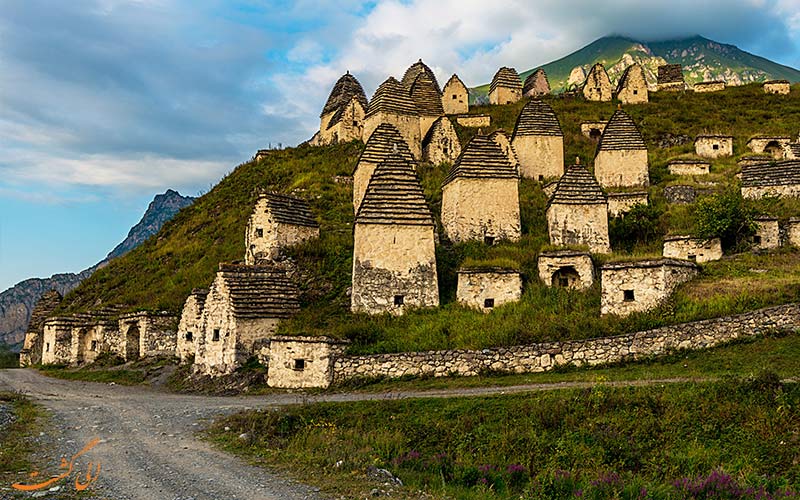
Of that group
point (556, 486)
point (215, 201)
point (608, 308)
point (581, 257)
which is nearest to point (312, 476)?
point (556, 486)

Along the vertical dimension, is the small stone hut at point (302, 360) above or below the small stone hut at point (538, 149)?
below

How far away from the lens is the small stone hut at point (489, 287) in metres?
23.1

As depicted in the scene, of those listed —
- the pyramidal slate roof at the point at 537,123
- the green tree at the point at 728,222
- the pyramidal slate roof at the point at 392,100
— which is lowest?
the green tree at the point at 728,222

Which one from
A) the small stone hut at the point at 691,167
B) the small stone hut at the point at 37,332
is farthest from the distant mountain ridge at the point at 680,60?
the small stone hut at the point at 37,332

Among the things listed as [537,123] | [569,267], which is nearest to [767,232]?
[569,267]

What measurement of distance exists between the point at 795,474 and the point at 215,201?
145 feet

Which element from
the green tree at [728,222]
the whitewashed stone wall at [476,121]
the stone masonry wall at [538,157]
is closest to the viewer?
the green tree at [728,222]

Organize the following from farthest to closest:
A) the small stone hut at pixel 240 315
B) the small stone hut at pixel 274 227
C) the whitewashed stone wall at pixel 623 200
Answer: the whitewashed stone wall at pixel 623 200, the small stone hut at pixel 274 227, the small stone hut at pixel 240 315

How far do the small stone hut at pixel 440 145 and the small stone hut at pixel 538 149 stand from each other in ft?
13.5

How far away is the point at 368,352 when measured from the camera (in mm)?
19938

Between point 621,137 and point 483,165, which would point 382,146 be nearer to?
point 483,165

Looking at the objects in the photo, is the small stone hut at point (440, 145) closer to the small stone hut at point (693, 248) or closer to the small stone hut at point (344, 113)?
the small stone hut at point (344, 113)

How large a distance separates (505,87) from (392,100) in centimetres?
2886

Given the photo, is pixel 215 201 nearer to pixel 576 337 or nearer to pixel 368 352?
pixel 368 352
